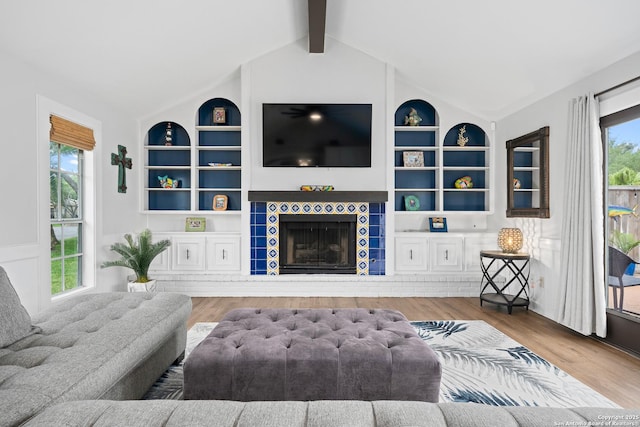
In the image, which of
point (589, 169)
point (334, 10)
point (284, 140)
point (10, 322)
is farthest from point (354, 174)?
point (10, 322)

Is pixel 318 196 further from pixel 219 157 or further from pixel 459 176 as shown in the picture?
pixel 459 176

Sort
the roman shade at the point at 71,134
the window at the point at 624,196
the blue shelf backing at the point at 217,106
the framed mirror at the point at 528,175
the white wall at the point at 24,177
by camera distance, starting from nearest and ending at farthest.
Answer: the white wall at the point at 24,177 < the window at the point at 624,196 < the roman shade at the point at 71,134 < the framed mirror at the point at 528,175 < the blue shelf backing at the point at 217,106

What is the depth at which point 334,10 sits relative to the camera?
13.8 ft

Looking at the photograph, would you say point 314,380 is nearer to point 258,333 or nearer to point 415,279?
point 258,333

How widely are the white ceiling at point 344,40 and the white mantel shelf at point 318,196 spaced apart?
170cm

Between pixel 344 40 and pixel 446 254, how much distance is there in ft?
10.5

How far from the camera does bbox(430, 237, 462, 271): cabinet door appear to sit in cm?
481

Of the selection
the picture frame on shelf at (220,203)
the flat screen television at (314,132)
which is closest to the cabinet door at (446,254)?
the flat screen television at (314,132)

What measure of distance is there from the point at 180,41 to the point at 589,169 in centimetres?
415

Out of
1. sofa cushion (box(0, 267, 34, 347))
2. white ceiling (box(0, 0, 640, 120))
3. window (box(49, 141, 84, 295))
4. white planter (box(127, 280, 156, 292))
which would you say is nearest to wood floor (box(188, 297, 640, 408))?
white planter (box(127, 280, 156, 292))

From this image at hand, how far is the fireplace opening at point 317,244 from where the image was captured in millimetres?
4812

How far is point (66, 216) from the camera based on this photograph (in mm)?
3598

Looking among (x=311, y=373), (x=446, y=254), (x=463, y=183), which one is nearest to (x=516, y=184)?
(x=463, y=183)

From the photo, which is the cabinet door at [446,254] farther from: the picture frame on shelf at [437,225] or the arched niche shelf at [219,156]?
the arched niche shelf at [219,156]
